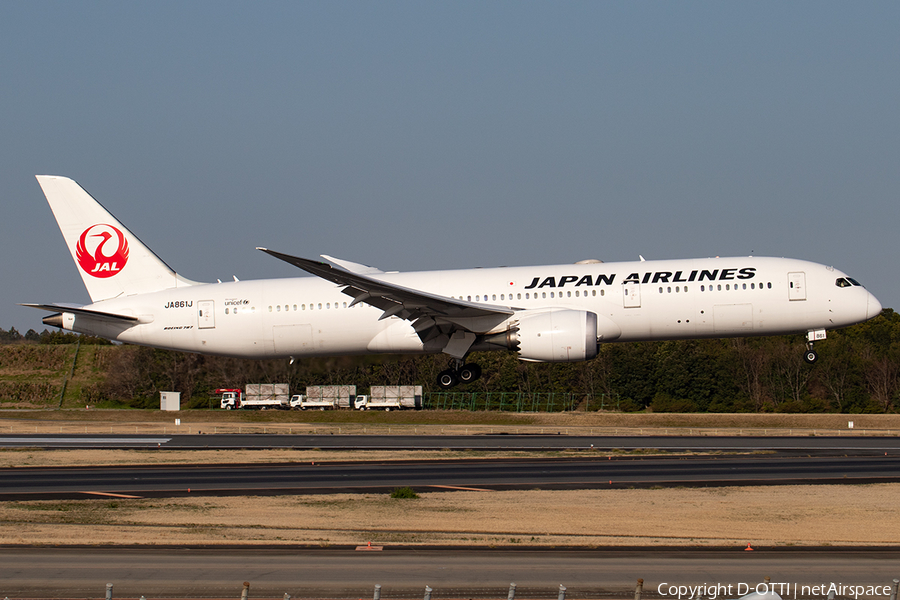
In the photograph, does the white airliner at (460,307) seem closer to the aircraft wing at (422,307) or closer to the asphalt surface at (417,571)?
the aircraft wing at (422,307)

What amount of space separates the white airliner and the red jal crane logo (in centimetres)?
7

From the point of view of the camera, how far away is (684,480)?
31.5m

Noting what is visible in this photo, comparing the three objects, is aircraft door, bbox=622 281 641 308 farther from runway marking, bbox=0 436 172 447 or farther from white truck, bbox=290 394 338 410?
white truck, bbox=290 394 338 410

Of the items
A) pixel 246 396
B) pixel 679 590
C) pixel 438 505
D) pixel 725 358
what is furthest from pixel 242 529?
pixel 725 358

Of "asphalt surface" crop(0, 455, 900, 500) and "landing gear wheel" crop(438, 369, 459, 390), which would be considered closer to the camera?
"asphalt surface" crop(0, 455, 900, 500)

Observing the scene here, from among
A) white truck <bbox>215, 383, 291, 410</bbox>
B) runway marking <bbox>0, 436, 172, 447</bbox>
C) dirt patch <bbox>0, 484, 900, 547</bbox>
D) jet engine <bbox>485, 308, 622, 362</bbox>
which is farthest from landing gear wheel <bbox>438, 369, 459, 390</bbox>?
white truck <bbox>215, 383, 291, 410</bbox>

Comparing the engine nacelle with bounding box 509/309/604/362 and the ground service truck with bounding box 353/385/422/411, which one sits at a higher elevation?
the engine nacelle with bounding box 509/309/604/362

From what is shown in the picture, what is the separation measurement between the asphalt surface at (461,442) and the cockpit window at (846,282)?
7582 millimetres

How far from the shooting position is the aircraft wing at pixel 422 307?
3588 centimetres

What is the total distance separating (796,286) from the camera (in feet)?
122

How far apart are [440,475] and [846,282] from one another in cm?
1798

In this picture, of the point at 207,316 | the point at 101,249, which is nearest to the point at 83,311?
the point at 101,249

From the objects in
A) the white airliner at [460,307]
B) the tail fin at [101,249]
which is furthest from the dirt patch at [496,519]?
the tail fin at [101,249]

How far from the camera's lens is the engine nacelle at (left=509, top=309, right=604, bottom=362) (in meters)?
36.2
